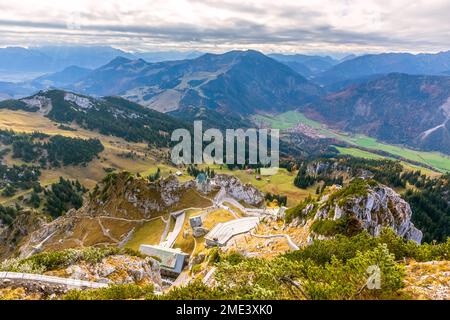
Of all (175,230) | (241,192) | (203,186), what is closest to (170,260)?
(175,230)

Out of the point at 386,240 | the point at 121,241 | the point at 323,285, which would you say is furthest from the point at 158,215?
the point at 323,285

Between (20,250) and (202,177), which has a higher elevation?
(202,177)

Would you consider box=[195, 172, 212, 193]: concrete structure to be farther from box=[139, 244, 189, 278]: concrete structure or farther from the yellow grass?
box=[139, 244, 189, 278]: concrete structure

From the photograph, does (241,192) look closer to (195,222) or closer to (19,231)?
(195,222)

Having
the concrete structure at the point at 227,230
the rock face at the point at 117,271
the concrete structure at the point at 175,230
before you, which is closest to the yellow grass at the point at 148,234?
the concrete structure at the point at 175,230

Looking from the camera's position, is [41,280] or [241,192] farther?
A: [241,192]
